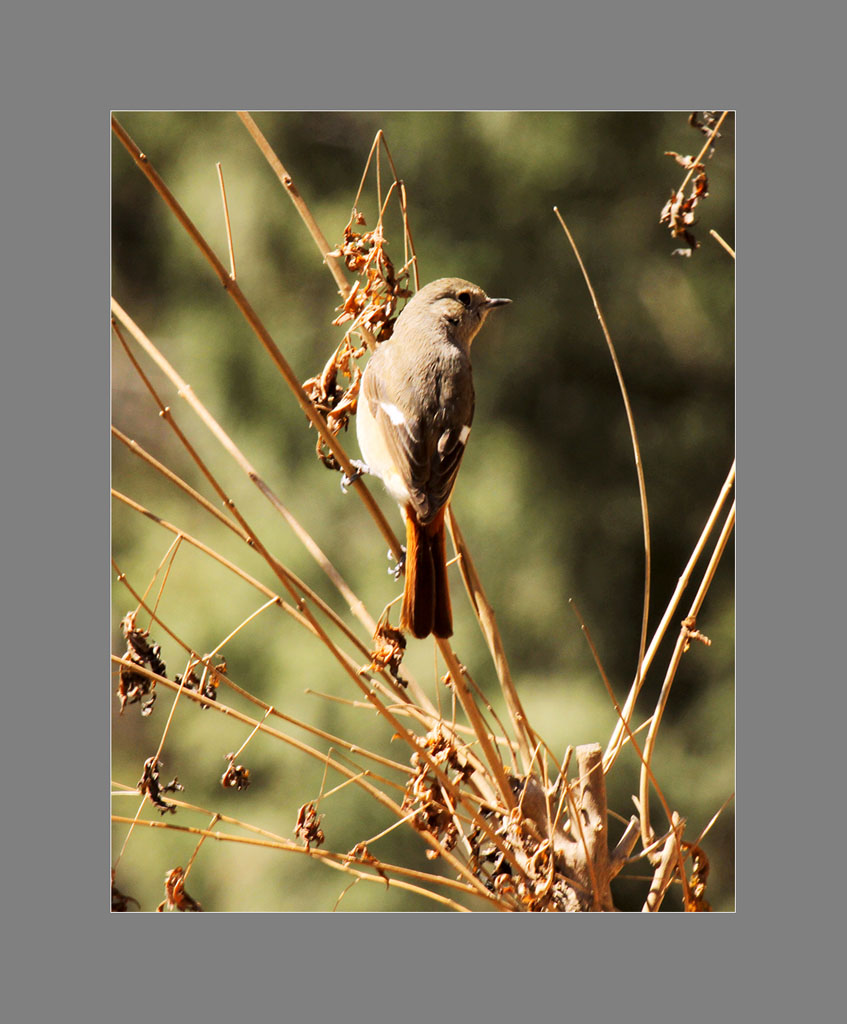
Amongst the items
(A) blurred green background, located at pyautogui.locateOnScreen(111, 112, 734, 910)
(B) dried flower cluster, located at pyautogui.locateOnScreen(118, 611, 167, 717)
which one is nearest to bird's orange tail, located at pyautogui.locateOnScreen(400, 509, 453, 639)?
A: (B) dried flower cluster, located at pyautogui.locateOnScreen(118, 611, 167, 717)

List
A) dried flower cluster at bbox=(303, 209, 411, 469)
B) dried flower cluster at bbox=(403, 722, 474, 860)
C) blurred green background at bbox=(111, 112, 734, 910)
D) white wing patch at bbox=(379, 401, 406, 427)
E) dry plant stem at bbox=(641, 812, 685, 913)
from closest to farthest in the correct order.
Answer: dried flower cluster at bbox=(403, 722, 474, 860) < dry plant stem at bbox=(641, 812, 685, 913) < dried flower cluster at bbox=(303, 209, 411, 469) < white wing patch at bbox=(379, 401, 406, 427) < blurred green background at bbox=(111, 112, 734, 910)

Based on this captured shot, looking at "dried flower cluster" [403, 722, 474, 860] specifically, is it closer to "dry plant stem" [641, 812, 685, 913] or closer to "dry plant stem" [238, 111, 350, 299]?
"dry plant stem" [641, 812, 685, 913]

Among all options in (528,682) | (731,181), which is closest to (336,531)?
(528,682)

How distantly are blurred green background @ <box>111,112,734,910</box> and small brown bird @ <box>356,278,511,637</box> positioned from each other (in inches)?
17.3

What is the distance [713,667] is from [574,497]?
3.44 feet

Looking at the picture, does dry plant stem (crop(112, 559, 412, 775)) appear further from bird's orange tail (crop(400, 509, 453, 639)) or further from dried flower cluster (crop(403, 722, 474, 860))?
bird's orange tail (crop(400, 509, 453, 639))

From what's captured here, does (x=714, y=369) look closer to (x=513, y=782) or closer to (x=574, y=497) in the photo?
(x=574, y=497)

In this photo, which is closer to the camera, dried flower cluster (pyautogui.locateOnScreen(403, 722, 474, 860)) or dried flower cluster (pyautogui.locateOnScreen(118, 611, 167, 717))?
dried flower cluster (pyautogui.locateOnScreen(403, 722, 474, 860))

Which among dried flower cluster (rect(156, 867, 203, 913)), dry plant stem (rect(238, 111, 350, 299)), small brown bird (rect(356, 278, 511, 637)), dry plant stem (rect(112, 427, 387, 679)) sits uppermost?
dry plant stem (rect(238, 111, 350, 299))

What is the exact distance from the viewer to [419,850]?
3.76m

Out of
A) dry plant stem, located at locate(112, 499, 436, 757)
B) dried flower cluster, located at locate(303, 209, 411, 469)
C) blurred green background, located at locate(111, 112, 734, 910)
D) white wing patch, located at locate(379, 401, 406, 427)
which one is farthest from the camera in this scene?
blurred green background, located at locate(111, 112, 734, 910)

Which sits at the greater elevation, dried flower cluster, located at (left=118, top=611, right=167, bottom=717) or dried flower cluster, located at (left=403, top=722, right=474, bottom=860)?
dried flower cluster, located at (left=118, top=611, right=167, bottom=717)

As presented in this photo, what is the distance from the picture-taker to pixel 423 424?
8.20 ft

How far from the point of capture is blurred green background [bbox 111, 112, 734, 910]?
3.17 metres
